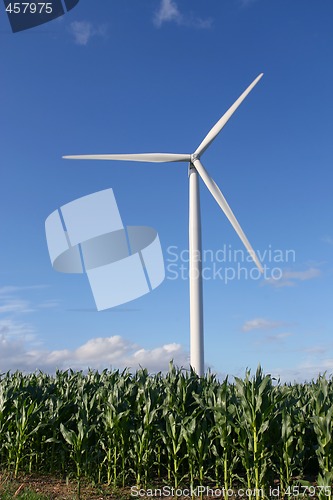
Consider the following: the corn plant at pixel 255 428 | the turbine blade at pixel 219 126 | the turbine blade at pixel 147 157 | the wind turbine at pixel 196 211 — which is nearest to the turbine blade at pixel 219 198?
the wind turbine at pixel 196 211

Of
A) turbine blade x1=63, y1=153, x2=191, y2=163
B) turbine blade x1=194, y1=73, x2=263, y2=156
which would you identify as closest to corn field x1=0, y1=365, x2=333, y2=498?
turbine blade x1=63, y1=153, x2=191, y2=163

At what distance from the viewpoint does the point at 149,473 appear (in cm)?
1153

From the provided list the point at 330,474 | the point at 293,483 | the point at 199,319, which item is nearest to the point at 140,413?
the point at 293,483

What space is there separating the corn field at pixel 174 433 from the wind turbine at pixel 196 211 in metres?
5.65

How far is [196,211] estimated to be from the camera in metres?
22.0

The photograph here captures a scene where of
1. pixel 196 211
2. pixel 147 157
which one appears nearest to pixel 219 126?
pixel 147 157

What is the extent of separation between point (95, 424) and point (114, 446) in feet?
3.14

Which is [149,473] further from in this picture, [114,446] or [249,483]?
[249,483]

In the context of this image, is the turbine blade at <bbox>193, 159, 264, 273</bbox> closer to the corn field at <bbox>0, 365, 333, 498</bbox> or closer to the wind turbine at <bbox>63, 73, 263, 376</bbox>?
the wind turbine at <bbox>63, 73, 263, 376</bbox>

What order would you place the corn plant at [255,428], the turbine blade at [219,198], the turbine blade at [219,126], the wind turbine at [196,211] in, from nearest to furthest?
the corn plant at [255,428]
the wind turbine at [196,211]
the turbine blade at [219,198]
the turbine blade at [219,126]

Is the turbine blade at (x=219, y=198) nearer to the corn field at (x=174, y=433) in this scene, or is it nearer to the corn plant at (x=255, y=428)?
the corn field at (x=174, y=433)

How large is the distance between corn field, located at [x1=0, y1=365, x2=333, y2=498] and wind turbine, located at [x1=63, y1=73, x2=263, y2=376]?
18.5 ft

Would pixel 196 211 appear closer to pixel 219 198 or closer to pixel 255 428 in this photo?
pixel 219 198

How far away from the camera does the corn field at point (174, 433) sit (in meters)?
10.4
